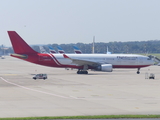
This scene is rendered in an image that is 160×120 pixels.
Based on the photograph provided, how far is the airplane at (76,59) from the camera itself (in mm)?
55469

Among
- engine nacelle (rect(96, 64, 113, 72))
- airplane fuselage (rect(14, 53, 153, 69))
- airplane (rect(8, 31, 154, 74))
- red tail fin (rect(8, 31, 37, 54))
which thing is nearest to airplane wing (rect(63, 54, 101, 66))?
airplane (rect(8, 31, 154, 74))

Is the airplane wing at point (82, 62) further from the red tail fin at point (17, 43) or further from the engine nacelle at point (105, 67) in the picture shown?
the red tail fin at point (17, 43)

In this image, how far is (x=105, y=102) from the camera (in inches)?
977

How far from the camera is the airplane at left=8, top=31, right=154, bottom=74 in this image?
55469 mm

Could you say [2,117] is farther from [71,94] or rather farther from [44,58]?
[44,58]

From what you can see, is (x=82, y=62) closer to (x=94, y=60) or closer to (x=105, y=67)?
(x=94, y=60)

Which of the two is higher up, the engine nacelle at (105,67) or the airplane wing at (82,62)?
the airplane wing at (82,62)

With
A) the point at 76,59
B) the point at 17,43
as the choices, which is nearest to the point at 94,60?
the point at 76,59

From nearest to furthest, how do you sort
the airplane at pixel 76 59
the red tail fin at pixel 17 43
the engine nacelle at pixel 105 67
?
the red tail fin at pixel 17 43 < the airplane at pixel 76 59 < the engine nacelle at pixel 105 67

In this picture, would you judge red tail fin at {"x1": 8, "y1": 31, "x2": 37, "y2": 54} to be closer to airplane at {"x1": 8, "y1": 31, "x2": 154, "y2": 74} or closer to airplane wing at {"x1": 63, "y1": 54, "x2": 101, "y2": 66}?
airplane at {"x1": 8, "y1": 31, "x2": 154, "y2": 74}

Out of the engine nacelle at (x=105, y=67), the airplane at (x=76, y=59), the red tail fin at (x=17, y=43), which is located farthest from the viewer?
the engine nacelle at (x=105, y=67)

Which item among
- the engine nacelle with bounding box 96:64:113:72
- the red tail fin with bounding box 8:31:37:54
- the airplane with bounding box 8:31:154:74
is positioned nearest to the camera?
the red tail fin with bounding box 8:31:37:54

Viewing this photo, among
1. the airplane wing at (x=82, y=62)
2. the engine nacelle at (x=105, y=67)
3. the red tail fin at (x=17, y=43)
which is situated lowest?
the engine nacelle at (x=105, y=67)

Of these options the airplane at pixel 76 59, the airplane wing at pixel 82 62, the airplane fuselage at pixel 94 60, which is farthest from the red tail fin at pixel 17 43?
the airplane wing at pixel 82 62
